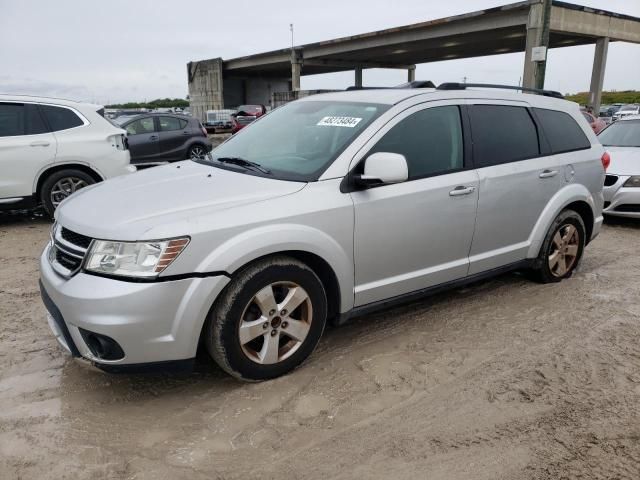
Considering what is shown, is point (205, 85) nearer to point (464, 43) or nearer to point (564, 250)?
point (464, 43)

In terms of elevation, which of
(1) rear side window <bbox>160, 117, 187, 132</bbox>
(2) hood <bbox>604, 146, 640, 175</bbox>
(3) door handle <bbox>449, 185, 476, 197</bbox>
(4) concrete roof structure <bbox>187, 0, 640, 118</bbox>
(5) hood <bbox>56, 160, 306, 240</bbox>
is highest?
(4) concrete roof structure <bbox>187, 0, 640, 118</bbox>

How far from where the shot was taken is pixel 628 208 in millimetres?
7379

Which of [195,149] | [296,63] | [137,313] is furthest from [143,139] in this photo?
[296,63]

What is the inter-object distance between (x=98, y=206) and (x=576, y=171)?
4.01 meters

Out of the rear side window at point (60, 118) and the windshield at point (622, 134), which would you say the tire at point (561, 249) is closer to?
the windshield at point (622, 134)

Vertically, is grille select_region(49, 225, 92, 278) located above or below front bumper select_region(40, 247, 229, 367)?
above

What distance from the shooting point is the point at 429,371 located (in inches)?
133

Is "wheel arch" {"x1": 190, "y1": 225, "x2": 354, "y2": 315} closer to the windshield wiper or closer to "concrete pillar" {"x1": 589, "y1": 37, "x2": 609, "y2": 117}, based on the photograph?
the windshield wiper

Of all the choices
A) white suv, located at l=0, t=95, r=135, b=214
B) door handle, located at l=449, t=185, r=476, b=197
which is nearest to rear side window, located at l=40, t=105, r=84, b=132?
white suv, located at l=0, t=95, r=135, b=214

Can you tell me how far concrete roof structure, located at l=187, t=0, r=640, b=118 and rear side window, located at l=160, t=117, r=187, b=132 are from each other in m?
10.1

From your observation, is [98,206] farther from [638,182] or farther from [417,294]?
[638,182]

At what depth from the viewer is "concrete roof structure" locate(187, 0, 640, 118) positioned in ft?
83.2

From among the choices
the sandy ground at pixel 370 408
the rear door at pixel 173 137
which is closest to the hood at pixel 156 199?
the sandy ground at pixel 370 408

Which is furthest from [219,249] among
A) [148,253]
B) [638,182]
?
[638,182]
